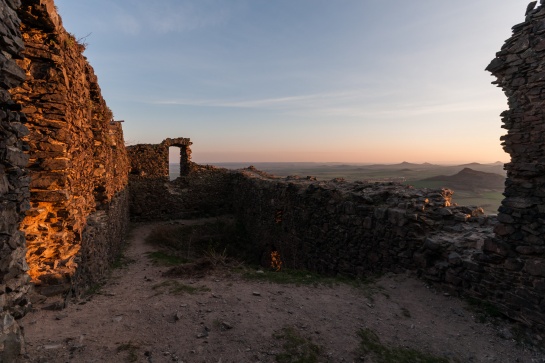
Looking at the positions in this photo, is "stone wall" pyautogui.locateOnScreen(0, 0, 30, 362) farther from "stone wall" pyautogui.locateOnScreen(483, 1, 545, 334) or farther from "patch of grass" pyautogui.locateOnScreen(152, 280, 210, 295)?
"stone wall" pyautogui.locateOnScreen(483, 1, 545, 334)

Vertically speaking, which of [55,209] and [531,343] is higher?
[55,209]

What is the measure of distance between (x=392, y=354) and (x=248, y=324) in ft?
7.11

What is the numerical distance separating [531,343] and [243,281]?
5.24 metres

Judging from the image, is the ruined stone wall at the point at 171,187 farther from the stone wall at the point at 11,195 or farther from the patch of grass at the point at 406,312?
the stone wall at the point at 11,195

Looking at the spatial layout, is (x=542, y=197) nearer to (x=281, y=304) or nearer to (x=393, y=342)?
(x=393, y=342)

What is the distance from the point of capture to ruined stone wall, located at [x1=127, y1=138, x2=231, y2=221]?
18078 millimetres

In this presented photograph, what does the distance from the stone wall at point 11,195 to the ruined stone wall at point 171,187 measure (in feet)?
50.7

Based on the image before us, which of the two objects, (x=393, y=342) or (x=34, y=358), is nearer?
(x=34, y=358)

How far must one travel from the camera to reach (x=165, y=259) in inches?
408

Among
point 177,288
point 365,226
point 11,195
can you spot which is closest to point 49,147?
point 11,195

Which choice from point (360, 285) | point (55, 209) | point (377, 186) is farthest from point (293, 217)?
point (55, 209)

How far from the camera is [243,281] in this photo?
279 inches

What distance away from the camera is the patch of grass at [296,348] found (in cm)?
427

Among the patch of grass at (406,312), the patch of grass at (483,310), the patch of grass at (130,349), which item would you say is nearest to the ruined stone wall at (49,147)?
the patch of grass at (130,349)
